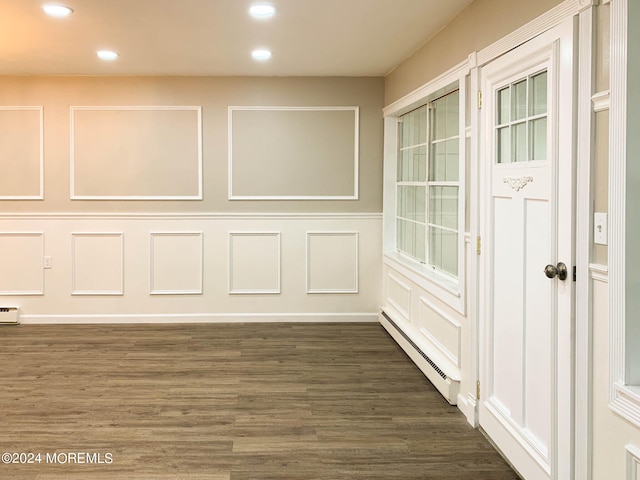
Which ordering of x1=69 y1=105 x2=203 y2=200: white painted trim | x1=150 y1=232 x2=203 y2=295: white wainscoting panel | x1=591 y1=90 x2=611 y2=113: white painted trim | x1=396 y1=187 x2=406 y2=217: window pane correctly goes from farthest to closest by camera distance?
x1=150 y1=232 x2=203 y2=295: white wainscoting panel < x1=69 y1=105 x2=203 y2=200: white painted trim < x1=396 y1=187 x2=406 y2=217: window pane < x1=591 y1=90 x2=611 y2=113: white painted trim

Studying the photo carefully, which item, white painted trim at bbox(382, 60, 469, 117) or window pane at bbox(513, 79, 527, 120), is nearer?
window pane at bbox(513, 79, 527, 120)

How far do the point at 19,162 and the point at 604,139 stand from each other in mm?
5394

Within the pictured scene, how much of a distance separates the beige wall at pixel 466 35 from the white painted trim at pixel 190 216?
4.25 feet

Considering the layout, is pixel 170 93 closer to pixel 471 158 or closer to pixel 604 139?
pixel 471 158

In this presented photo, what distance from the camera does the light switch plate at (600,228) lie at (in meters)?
2.15

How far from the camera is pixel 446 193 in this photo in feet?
14.3

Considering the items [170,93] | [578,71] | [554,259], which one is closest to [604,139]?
[578,71]

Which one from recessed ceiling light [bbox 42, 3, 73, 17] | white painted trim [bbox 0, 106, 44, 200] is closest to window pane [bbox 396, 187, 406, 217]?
recessed ceiling light [bbox 42, 3, 73, 17]

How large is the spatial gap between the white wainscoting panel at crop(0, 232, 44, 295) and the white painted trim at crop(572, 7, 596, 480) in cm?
516

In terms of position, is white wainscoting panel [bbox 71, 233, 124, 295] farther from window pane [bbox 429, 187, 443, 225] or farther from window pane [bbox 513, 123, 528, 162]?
window pane [bbox 513, 123, 528, 162]

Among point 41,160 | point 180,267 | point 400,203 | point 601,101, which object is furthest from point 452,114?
point 41,160

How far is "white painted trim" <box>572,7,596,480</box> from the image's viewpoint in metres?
2.22

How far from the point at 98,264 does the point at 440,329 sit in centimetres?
346

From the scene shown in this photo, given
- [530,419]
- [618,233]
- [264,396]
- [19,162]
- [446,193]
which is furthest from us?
[19,162]
